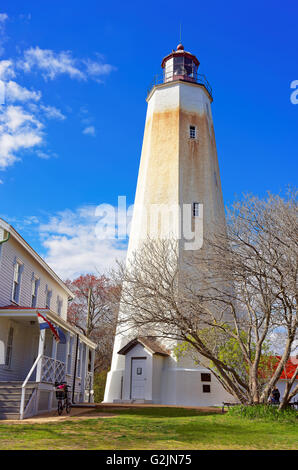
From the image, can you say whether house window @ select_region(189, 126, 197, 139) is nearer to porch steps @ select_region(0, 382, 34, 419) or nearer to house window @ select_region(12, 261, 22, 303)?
house window @ select_region(12, 261, 22, 303)

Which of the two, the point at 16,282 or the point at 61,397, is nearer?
the point at 61,397

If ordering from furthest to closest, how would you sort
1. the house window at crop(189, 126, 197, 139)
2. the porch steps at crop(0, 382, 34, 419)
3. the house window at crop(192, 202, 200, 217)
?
the house window at crop(189, 126, 197, 139), the house window at crop(192, 202, 200, 217), the porch steps at crop(0, 382, 34, 419)

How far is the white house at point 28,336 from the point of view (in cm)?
1481

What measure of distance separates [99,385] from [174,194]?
20044mm

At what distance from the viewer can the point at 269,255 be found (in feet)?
46.0

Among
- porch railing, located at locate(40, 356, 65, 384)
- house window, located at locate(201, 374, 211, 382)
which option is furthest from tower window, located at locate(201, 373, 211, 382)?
porch railing, located at locate(40, 356, 65, 384)

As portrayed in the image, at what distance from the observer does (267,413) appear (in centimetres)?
1351

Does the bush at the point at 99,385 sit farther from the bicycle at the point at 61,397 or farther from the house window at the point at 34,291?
the bicycle at the point at 61,397

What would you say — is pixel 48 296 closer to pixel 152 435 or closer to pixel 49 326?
pixel 49 326

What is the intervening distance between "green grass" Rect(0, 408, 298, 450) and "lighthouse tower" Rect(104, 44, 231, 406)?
11.7m

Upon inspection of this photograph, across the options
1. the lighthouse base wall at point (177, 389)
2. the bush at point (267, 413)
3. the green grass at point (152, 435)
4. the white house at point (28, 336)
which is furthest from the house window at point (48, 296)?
the bush at point (267, 413)

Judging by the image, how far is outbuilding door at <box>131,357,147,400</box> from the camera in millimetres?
24422

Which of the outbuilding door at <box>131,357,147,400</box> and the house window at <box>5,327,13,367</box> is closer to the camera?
the house window at <box>5,327,13,367</box>

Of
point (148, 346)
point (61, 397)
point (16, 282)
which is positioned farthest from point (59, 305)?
point (61, 397)
